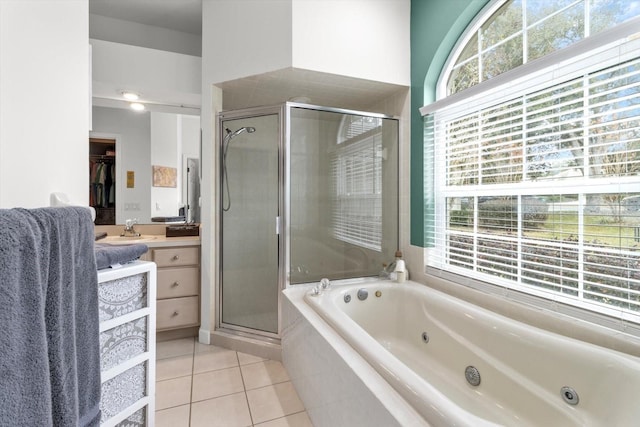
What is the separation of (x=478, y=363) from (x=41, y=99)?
2.05 meters

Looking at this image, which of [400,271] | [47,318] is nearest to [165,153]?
[400,271]

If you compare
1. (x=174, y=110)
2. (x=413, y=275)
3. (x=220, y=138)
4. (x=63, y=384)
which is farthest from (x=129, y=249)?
(x=174, y=110)

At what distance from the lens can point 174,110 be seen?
9.60 ft

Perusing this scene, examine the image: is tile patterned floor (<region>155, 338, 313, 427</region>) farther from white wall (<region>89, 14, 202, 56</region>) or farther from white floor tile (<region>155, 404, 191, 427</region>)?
white wall (<region>89, 14, 202, 56</region>)

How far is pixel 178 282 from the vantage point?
2.51 meters

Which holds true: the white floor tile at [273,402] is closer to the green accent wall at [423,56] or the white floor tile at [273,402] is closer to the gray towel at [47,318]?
the gray towel at [47,318]

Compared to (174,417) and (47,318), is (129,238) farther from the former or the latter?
(47,318)

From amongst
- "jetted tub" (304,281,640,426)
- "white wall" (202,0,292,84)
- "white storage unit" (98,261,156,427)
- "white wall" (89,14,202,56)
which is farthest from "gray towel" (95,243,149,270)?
"white wall" (89,14,202,56)

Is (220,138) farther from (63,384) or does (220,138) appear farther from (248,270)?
(63,384)

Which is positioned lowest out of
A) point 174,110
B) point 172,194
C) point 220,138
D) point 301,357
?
point 301,357

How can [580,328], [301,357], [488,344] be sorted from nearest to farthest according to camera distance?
[580,328] < [488,344] < [301,357]

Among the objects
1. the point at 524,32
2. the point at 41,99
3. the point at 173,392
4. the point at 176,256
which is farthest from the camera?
the point at 176,256

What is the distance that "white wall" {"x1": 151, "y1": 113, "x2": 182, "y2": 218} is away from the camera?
290 cm

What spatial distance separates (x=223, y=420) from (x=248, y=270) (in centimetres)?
113
